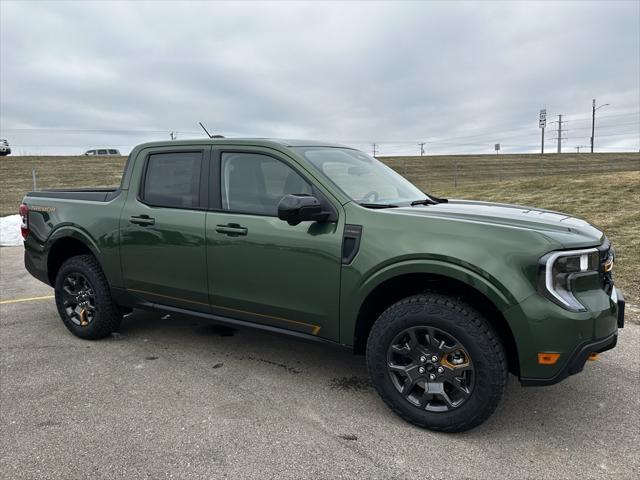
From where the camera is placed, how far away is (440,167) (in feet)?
128

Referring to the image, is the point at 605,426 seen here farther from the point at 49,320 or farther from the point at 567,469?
the point at 49,320

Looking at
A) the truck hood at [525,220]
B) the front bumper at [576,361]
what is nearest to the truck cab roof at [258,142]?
the truck hood at [525,220]

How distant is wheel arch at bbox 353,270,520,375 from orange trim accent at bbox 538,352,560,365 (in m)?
0.15

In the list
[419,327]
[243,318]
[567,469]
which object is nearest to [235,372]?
[243,318]

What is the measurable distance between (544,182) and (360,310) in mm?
16361

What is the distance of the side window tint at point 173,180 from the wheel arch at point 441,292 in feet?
5.31

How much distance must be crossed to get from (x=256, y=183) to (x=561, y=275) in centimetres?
213

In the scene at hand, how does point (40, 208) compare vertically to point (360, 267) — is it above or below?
above

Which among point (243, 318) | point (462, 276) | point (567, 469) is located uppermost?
point (462, 276)

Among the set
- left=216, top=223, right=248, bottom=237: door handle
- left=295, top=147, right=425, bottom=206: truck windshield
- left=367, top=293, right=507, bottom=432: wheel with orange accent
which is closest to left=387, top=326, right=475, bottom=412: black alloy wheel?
left=367, top=293, right=507, bottom=432: wheel with orange accent

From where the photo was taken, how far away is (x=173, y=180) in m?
4.05

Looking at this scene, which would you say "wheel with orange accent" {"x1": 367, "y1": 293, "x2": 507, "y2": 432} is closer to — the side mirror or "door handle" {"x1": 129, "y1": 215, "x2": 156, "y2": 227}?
the side mirror

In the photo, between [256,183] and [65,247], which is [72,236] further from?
[256,183]

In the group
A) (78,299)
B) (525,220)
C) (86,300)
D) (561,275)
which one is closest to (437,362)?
(561,275)
